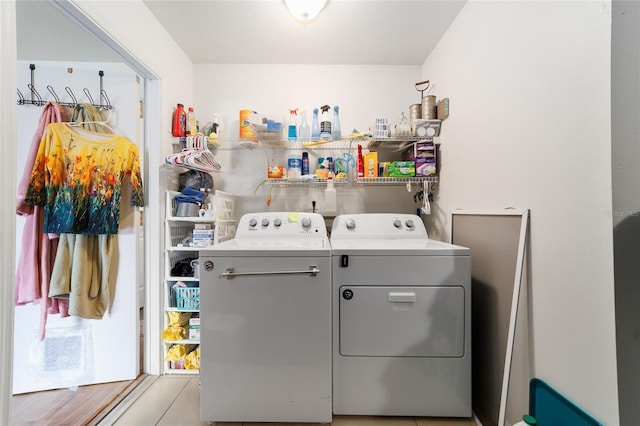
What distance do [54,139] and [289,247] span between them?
1.61 m

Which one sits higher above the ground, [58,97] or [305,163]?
[58,97]

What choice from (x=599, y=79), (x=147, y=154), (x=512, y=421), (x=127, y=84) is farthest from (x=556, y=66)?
(x=127, y=84)

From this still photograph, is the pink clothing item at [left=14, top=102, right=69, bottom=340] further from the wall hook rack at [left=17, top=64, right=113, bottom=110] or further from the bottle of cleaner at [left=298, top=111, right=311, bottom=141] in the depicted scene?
the bottle of cleaner at [left=298, top=111, right=311, bottom=141]

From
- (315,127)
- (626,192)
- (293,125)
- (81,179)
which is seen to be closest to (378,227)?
(315,127)

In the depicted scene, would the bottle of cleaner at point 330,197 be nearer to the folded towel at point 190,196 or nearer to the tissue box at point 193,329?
the folded towel at point 190,196

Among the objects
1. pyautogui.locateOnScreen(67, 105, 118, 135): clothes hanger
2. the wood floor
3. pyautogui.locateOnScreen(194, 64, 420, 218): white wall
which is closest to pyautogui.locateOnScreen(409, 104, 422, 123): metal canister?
pyautogui.locateOnScreen(194, 64, 420, 218): white wall

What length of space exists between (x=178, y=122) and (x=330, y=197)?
1.28 metres

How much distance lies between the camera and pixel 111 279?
68.4 inches

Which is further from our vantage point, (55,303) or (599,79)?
(55,303)

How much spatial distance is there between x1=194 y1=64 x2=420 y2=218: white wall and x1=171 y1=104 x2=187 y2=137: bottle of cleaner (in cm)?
34

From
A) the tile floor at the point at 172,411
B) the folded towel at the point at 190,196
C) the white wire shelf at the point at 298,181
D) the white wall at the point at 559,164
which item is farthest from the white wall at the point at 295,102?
the tile floor at the point at 172,411

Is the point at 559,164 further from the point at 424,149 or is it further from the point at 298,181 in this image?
the point at 298,181

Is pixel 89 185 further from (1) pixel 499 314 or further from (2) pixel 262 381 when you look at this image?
(1) pixel 499 314

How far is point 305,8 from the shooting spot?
1.51m
